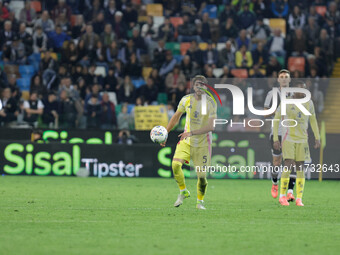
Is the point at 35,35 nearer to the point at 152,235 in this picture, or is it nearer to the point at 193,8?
the point at 193,8

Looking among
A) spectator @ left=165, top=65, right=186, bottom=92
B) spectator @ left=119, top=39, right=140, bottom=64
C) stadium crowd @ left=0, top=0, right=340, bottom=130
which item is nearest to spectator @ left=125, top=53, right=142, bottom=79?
stadium crowd @ left=0, top=0, right=340, bottom=130

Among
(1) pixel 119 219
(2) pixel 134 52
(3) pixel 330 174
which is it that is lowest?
(3) pixel 330 174

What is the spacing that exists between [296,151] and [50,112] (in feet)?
34.7

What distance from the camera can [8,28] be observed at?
26.6 meters

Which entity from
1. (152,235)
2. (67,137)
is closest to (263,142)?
(67,137)

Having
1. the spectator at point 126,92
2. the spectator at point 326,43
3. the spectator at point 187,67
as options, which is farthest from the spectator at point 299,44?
the spectator at point 126,92

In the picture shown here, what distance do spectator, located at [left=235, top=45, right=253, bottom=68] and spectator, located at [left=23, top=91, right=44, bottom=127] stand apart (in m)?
6.72

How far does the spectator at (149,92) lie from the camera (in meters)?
25.2

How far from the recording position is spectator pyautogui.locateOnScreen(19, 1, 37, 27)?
1085 inches

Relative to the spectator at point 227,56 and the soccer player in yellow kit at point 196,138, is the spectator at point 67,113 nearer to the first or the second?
the spectator at point 227,56

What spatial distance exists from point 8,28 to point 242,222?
16802mm

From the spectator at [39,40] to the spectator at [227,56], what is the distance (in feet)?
18.4

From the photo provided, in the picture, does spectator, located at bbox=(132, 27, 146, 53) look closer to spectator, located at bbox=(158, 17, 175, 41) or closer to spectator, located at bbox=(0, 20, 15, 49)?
spectator, located at bbox=(158, 17, 175, 41)

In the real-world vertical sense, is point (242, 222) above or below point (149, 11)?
below
